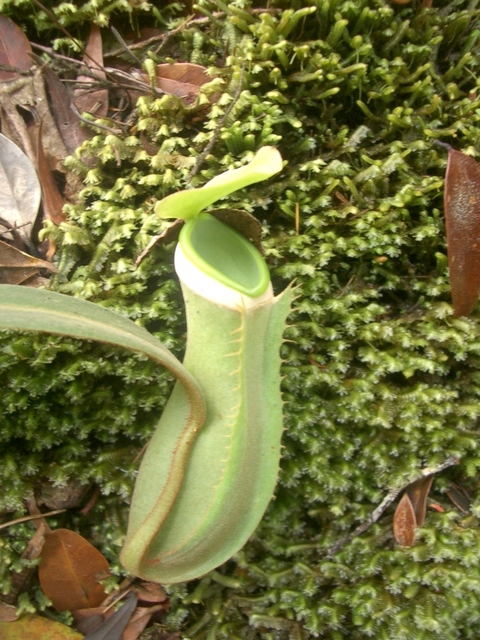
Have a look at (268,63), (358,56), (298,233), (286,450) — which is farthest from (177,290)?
(358,56)

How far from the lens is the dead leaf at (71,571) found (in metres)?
1.03

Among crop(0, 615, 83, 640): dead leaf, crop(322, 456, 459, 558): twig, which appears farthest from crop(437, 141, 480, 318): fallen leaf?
crop(0, 615, 83, 640): dead leaf

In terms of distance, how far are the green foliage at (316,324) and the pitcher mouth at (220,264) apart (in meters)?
0.13

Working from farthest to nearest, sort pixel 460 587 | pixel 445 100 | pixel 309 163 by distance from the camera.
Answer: pixel 445 100 → pixel 309 163 → pixel 460 587

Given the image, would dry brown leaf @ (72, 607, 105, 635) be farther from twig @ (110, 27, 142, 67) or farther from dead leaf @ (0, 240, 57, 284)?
twig @ (110, 27, 142, 67)

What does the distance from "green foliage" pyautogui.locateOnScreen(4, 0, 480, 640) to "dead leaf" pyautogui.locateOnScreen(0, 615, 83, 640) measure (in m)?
0.14

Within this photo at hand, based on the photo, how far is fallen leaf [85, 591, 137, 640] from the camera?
1.02 m

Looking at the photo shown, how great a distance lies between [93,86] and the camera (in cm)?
121

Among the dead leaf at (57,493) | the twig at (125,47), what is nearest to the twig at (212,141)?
the twig at (125,47)

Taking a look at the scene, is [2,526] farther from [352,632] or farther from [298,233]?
[298,233]

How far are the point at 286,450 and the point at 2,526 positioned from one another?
24.5 inches

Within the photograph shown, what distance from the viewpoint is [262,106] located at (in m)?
1.11

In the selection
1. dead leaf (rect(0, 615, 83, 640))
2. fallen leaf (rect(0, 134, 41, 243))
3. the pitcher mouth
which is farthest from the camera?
fallen leaf (rect(0, 134, 41, 243))

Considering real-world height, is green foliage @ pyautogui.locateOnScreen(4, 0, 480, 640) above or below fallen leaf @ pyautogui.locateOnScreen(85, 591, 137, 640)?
above
